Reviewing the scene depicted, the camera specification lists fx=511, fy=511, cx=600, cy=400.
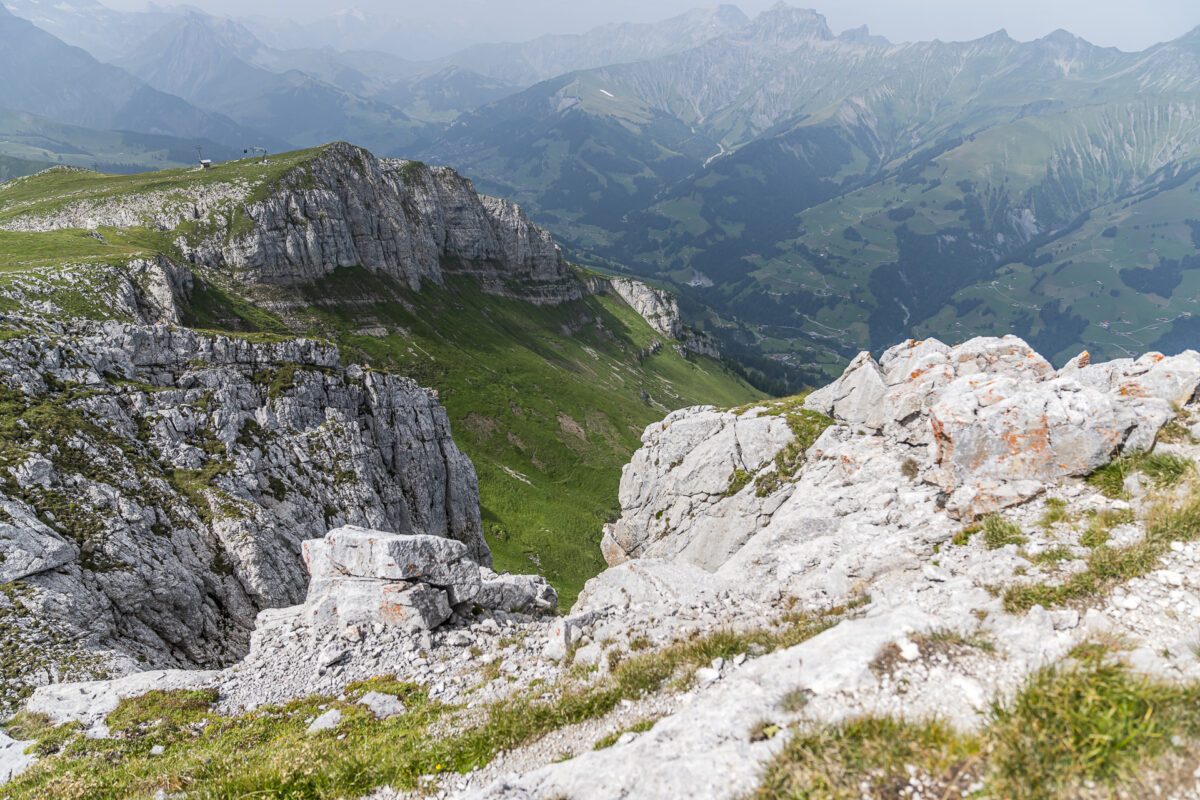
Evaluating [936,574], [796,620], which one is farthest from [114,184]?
[936,574]

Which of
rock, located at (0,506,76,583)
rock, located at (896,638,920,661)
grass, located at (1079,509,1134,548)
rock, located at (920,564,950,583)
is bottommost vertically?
rock, located at (920,564,950,583)

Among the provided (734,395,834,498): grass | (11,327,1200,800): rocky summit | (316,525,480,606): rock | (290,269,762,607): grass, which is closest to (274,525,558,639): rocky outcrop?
(316,525,480,606): rock

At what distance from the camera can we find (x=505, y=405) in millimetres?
108312

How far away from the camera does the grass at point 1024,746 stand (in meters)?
6.59

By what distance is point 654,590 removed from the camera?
2119cm

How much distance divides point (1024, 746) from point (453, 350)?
390 ft

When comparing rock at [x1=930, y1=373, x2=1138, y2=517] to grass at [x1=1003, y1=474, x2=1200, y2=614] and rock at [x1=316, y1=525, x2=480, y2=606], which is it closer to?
grass at [x1=1003, y1=474, x2=1200, y2=614]

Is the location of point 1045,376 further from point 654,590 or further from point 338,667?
point 338,667

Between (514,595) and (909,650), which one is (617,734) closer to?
(909,650)

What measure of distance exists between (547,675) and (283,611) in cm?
1553

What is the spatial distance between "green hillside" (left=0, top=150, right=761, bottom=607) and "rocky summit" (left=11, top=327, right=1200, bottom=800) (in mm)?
38505

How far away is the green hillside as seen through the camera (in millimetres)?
68125

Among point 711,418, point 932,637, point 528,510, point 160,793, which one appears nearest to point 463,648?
point 160,793

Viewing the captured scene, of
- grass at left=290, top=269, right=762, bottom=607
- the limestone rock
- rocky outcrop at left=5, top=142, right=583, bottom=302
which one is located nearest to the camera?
the limestone rock
